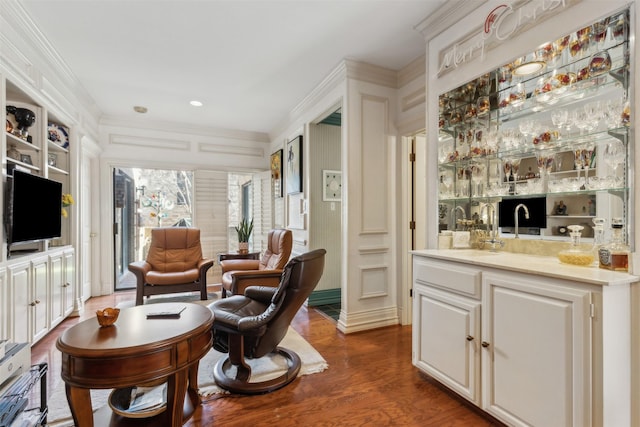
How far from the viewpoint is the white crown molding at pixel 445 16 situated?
207 centimetres

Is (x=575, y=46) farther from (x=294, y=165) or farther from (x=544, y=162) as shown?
(x=294, y=165)

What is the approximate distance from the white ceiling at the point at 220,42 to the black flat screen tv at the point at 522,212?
151cm

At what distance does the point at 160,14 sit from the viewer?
228 cm

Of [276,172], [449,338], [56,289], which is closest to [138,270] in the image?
[56,289]

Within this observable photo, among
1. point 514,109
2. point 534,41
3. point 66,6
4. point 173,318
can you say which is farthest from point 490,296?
point 66,6

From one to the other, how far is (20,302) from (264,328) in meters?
2.07

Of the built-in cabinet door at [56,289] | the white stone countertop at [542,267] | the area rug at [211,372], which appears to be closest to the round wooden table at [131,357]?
the area rug at [211,372]

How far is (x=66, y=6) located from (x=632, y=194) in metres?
3.63

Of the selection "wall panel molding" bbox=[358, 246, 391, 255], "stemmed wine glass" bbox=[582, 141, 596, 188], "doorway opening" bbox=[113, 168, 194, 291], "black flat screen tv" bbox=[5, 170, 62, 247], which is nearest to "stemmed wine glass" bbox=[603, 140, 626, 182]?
"stemmed wine glass" bbox=[582, 141, 596, 188]

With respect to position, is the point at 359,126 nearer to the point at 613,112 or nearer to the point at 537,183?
the point at 537,183

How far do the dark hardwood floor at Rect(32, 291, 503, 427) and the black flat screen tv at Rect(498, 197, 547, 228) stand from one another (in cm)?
115

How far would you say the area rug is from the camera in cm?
177

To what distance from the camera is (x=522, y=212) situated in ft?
6.21

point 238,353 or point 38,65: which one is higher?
point 38,65
